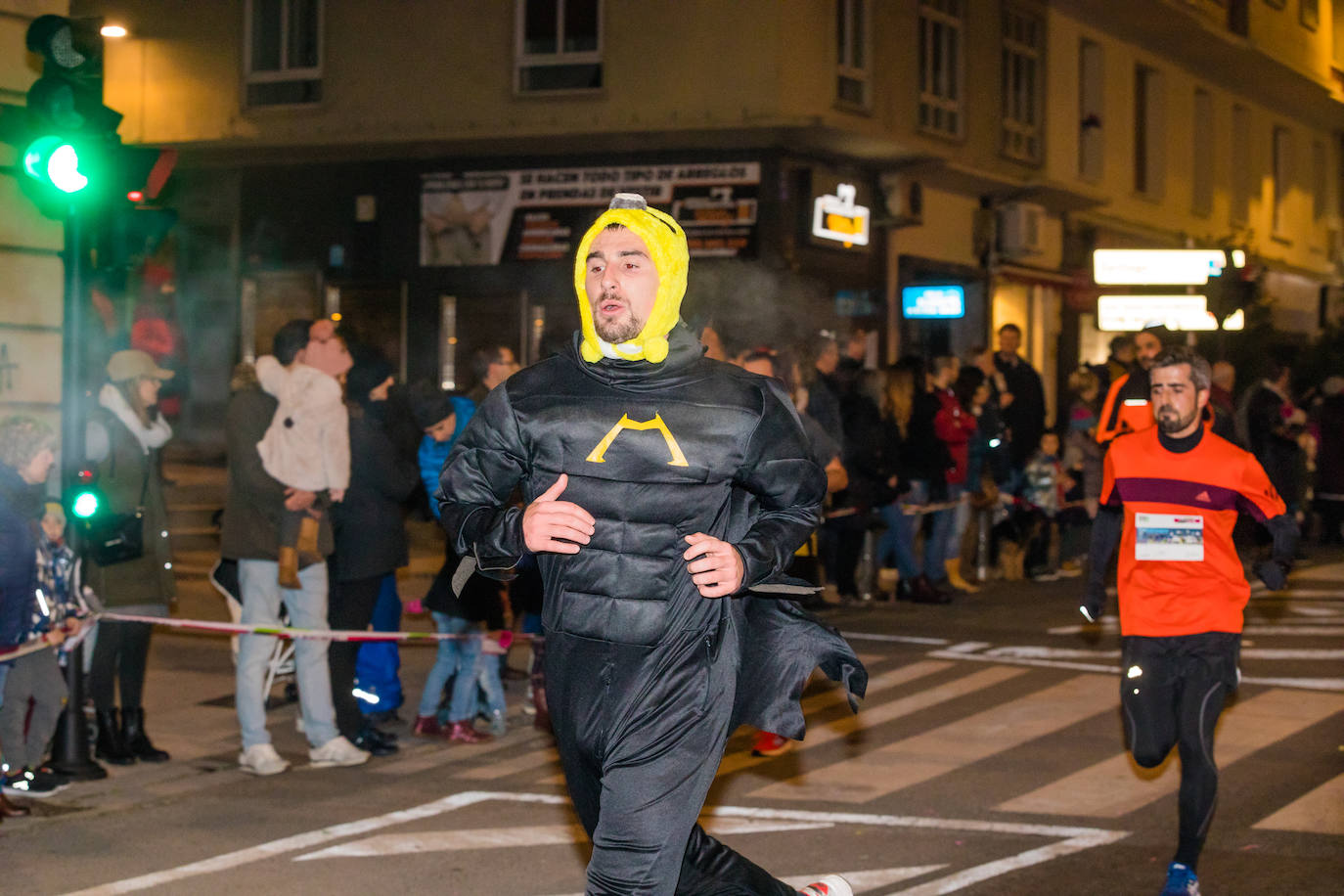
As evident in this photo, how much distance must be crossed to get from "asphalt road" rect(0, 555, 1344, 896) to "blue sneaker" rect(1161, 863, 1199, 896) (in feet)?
0.62

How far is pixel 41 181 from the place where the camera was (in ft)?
25.4

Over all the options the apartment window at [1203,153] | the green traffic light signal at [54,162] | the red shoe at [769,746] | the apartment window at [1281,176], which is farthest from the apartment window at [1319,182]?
the green traffic light signal at [54,162]

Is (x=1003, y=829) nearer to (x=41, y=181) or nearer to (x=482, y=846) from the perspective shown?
(x=482, y=846)

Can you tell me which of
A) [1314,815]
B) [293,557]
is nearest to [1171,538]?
[1314,815]

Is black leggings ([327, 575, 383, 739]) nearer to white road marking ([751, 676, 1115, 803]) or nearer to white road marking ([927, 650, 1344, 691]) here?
white road marking ([751, 676, 1115, 803])

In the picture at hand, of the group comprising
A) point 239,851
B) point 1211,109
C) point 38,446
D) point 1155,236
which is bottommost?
point 239,851

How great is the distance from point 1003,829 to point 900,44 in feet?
58.6

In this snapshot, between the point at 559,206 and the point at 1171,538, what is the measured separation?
16840 millimetres

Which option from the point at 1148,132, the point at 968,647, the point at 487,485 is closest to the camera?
the point at 487,485

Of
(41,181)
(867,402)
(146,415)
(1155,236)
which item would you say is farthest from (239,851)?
(1155,236)

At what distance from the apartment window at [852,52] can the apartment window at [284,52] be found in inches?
275

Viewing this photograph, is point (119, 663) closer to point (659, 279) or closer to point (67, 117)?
point (67, 117)

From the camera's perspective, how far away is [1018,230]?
26.3m

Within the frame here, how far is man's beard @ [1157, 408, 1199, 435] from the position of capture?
243 inches
